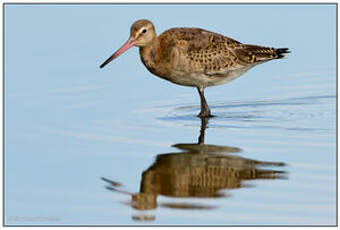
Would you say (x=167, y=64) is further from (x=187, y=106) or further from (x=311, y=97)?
(x=311, y=97)

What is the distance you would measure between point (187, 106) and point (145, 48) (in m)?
1.66

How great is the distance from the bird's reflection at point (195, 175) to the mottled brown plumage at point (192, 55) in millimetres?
2680

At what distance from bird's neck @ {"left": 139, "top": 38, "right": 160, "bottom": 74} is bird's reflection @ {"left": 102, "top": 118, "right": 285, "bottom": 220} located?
8.89 feet

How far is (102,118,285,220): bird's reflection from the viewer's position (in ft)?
31.8

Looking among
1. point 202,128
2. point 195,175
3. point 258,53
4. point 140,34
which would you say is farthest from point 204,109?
point 195,175

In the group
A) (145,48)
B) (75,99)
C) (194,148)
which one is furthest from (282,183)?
(75,99)

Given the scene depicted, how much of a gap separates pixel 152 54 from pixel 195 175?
417 cm

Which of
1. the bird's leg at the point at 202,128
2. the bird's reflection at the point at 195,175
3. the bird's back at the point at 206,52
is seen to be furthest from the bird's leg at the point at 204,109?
the bird's reflection at the point at 195,175

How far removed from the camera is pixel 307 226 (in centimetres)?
855

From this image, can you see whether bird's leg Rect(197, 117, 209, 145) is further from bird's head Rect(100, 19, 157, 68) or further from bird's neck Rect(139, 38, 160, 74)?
bird's head Rect(100, 19, 157, 68)

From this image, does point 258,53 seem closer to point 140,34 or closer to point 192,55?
point 192,55

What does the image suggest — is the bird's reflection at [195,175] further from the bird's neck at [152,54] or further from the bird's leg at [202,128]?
the bird's neck at [152,54]

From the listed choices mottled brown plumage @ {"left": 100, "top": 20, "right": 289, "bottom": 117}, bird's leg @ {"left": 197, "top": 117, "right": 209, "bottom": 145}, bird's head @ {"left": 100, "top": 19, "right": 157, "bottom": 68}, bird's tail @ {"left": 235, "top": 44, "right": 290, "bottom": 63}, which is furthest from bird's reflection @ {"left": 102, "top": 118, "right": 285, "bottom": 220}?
bird's tail @ {"left": 235, "top": 44, "right": 290, "bottom": 63}

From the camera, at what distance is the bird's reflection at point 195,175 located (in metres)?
9.69
